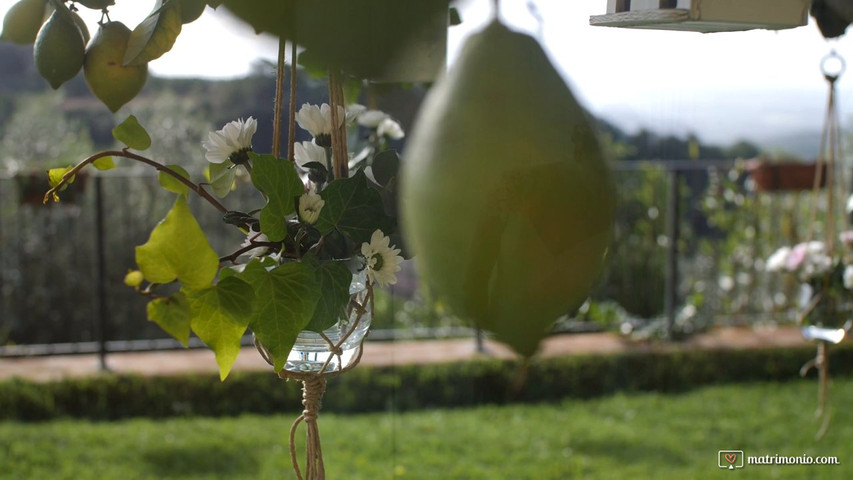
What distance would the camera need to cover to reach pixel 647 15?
1.32ft

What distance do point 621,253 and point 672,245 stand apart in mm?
215

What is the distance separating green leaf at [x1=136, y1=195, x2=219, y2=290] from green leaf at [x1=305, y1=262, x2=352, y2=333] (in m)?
0.10

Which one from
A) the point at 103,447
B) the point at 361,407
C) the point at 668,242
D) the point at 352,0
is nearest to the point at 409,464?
the point at 361,407

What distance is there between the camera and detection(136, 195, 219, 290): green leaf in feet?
1.09

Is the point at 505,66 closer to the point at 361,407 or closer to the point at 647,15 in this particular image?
the point at 647,15

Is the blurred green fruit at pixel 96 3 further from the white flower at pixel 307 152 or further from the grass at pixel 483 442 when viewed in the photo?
the grass at pixel 483 442

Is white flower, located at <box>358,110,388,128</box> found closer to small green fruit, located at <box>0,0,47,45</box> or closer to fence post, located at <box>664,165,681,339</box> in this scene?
small green fruit, located at <box>0,0,47,45</box>

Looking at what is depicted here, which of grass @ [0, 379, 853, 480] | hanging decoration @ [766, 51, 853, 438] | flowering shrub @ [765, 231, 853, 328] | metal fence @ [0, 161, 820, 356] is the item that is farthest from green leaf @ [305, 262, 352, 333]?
metal fence @ [0, 161, 820, 356]

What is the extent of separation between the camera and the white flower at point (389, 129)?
53cm

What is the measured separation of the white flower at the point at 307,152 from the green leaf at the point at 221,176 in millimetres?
39

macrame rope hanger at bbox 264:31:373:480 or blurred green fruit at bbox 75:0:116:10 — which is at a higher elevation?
blurred green fruit at bbox 75:0:116:10

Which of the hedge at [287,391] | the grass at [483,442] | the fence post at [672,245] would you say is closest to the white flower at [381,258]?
the grass at [483,442]

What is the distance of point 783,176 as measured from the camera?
341 centimetres

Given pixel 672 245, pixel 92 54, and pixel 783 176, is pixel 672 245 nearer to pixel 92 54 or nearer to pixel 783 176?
pixel 783 176
